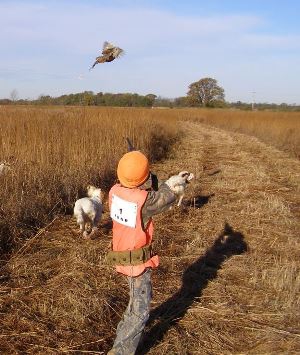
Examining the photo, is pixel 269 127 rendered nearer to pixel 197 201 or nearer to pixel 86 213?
pixel 197 201

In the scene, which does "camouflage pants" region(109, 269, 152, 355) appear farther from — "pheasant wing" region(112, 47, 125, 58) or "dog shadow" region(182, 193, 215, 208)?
"dog shadow" region(182, 193, 215, 208)

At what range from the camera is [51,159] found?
8141 mm

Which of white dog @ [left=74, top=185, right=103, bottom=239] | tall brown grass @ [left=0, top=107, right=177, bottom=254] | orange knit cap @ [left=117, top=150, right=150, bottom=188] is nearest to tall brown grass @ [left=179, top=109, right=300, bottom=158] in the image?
tall brown grass @ [left=0, top=107, right=177, bottom=254]

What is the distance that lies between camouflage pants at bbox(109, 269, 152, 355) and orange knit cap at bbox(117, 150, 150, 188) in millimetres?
623

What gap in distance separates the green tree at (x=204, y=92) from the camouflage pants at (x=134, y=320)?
68271mm

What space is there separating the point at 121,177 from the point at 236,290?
1.94 meters

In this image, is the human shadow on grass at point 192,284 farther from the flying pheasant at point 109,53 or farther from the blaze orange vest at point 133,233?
the flying pheasant at point 109,53

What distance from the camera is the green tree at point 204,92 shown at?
70.6 metres

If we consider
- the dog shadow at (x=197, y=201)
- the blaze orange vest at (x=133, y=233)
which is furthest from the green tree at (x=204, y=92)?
the blaze orange vest at (x=133, y=233)

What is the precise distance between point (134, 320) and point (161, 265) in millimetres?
1721

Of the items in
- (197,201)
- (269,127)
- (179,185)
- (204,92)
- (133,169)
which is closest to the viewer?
(133,169)

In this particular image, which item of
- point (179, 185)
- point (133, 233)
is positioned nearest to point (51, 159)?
point (179, 185)

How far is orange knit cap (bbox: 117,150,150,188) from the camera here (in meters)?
2.93

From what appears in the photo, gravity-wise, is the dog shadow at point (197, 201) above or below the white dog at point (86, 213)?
below
